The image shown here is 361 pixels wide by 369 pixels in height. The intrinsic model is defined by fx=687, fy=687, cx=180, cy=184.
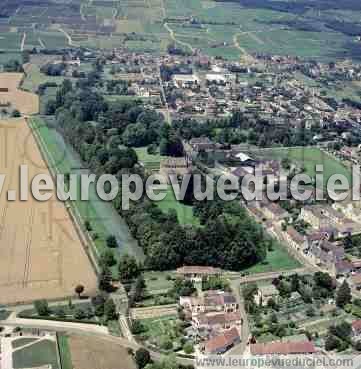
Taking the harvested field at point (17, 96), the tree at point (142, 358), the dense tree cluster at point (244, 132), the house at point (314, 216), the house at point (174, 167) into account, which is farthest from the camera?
the harvested field at point (17, 96)

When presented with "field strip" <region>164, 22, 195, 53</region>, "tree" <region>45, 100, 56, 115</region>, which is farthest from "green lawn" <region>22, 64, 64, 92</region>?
"field strip" <region>164, 22, 195, 53</region>

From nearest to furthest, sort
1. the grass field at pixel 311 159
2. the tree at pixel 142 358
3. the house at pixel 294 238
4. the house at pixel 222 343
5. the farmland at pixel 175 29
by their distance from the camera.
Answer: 1. the tree at pixel 142 358
2. the house at pixel 222 343
3. the house at pixel 294 238
4. the grass field at pixel 311 159
5. the farmland at pixel 175 29

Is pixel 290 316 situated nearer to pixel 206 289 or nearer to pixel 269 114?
pixel 206 289

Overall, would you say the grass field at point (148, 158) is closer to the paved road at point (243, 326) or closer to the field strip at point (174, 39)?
the paved road at point (243, 326)

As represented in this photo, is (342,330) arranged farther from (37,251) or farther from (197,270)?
(37,251)

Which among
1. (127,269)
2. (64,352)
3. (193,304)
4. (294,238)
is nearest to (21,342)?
(64,352)

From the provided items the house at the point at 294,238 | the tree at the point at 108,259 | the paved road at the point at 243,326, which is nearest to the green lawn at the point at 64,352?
the paved road at the point at 243,326

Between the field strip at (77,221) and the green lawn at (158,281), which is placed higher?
the field strip at (77,221)
